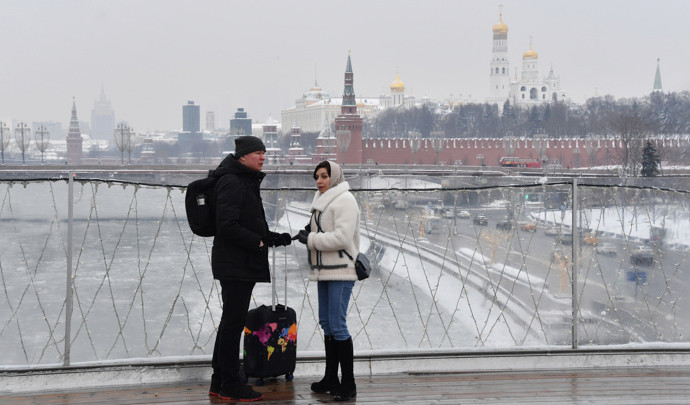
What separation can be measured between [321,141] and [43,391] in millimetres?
64766

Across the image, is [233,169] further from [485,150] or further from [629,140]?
[485,150]

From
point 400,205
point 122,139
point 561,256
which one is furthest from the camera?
point 122,139

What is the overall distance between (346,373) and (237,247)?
63cm

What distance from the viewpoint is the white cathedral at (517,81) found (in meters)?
112

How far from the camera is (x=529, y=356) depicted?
4027 mm

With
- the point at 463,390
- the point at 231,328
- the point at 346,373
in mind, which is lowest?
the point at 463,390

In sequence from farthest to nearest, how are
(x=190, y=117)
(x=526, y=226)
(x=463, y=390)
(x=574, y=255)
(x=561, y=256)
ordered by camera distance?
(x=190, y=117)
(x=561, y=256)
(x=526, y=226)
(x=574, y=255)
(x=463, y=390)

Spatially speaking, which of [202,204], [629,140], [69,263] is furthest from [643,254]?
[629,140]

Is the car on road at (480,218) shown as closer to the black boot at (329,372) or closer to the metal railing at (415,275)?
the metal railing at (415,275)

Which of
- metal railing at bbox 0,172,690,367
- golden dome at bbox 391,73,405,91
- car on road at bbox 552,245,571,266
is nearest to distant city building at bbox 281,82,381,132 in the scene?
golden dome at bbox 391,73,405,91

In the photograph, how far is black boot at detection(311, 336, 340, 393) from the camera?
141 inches

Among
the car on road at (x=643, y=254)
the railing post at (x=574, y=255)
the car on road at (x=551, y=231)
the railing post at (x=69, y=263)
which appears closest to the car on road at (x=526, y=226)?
the car on road at (x=551, y=231)

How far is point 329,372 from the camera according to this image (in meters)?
3.59

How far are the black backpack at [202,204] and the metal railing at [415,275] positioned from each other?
27 centimetres
